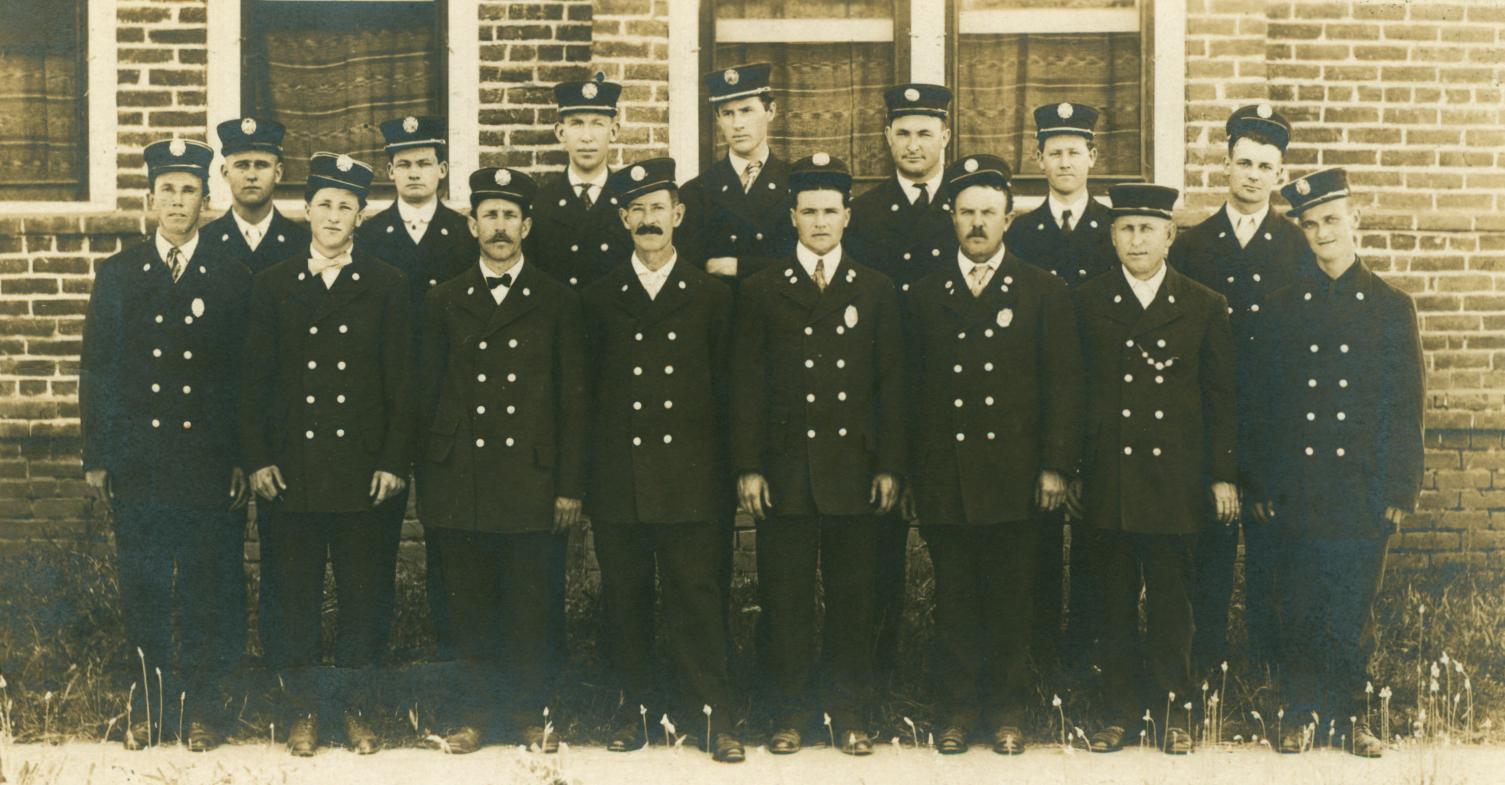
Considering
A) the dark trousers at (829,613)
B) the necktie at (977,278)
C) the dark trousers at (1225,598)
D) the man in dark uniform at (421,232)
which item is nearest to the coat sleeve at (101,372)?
the man in dark uniform at (421,232)

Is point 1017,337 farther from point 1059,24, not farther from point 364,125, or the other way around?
point 364,125

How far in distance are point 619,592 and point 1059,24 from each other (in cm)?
389

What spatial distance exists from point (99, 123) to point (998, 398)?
484cm

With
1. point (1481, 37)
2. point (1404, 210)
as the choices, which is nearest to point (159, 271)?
point (1404, 210)

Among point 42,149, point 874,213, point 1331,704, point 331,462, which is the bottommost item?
point 1331,704

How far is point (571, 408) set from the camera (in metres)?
4.95

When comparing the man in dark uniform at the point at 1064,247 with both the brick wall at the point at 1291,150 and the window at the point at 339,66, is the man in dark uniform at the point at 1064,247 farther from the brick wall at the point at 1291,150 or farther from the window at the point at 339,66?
the window at the point at 339,66

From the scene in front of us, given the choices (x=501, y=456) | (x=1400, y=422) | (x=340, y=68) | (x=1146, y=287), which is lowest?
(x=501, y=456)

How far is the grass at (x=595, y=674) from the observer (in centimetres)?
507

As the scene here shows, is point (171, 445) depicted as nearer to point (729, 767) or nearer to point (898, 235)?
point (729, 767)

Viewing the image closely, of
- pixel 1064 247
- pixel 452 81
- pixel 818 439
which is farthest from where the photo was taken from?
pixel 452 81

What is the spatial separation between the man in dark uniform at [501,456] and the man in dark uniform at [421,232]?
0.53m

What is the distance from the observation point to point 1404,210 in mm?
7074

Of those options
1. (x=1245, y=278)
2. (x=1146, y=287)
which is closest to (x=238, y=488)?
(x=1146, y=287)
